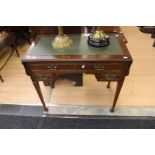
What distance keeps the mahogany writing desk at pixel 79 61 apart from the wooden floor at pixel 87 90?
49 cm

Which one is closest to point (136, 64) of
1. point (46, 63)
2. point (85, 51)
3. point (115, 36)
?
point (115, 36)

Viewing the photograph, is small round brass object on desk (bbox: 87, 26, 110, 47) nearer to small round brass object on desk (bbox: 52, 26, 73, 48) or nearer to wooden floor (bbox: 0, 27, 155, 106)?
small round brass object on desk (bbox: 52, 26, 73, 48)

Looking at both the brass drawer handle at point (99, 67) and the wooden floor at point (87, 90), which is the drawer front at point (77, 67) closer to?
the brass drawer handle at point (99, 67)

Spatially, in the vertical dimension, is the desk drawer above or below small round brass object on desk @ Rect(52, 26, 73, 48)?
below

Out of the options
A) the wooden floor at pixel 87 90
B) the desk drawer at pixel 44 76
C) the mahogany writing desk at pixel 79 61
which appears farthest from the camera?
the wooden floor at pixel 87 90

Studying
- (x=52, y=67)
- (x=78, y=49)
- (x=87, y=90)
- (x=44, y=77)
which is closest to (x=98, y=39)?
(x=78, y=49)

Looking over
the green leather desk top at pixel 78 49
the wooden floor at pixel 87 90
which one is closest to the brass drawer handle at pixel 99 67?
the green leather desk top at pixel 78 49

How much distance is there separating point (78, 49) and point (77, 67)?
0.53ft

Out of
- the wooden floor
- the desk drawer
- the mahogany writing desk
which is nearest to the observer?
the mahogany writing desk

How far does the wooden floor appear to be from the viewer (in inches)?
70.3

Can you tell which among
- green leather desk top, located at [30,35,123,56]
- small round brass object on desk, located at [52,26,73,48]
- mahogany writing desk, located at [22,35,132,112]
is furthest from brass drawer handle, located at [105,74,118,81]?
small round brass object on desk, located at [52,26,73,48]

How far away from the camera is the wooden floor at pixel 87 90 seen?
179cm

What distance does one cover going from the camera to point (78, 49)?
1337 mm

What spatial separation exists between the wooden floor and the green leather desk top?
2.13 ft
